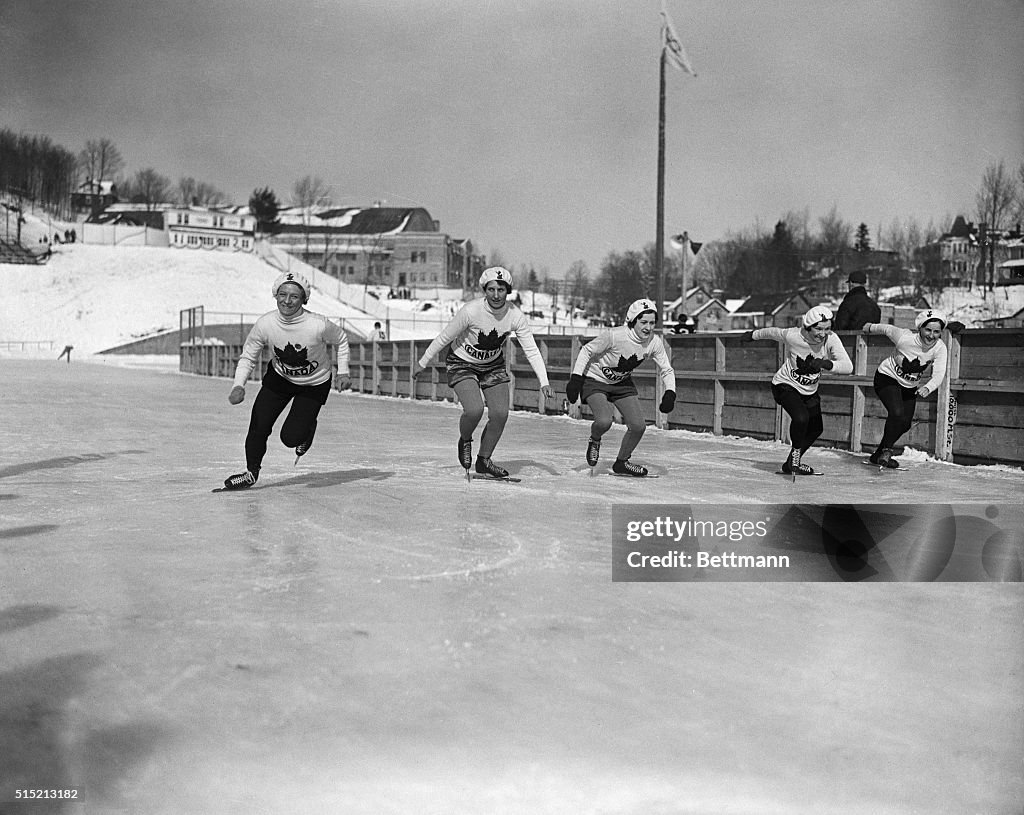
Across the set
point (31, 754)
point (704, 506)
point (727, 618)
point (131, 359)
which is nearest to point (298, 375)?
point (704, 506)

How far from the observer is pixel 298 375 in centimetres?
657

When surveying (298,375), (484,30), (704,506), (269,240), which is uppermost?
(269,240)

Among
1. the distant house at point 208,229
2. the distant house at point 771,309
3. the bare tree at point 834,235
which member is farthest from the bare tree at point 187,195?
the bare tree at point 834,235

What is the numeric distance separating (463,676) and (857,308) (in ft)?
28.1

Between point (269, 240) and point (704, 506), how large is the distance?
106 metres

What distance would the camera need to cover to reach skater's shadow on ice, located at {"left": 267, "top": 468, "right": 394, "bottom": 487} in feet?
22.7

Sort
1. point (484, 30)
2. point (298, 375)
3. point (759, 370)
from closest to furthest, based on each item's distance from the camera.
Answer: point (484, 30) → point (298, 375) → point (759, 370)

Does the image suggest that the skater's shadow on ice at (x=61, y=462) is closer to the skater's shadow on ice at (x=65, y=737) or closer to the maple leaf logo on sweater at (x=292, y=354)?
the maple leaf logo on sweater at (x=292, y=354)

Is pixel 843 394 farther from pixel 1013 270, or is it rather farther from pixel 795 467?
pixel 1013 270

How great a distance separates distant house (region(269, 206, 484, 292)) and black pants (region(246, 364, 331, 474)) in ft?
304

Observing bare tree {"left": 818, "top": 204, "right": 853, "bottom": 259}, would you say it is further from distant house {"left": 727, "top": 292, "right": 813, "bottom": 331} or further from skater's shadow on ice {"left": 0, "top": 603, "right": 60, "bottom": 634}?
skater's shadow on ice {"left": 0, "top": 603, "right": 60, "bottom": 634}

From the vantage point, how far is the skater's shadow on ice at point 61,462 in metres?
7.45

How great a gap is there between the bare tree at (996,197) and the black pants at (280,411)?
409 cm

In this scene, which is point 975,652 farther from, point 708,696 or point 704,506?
point 704,506
